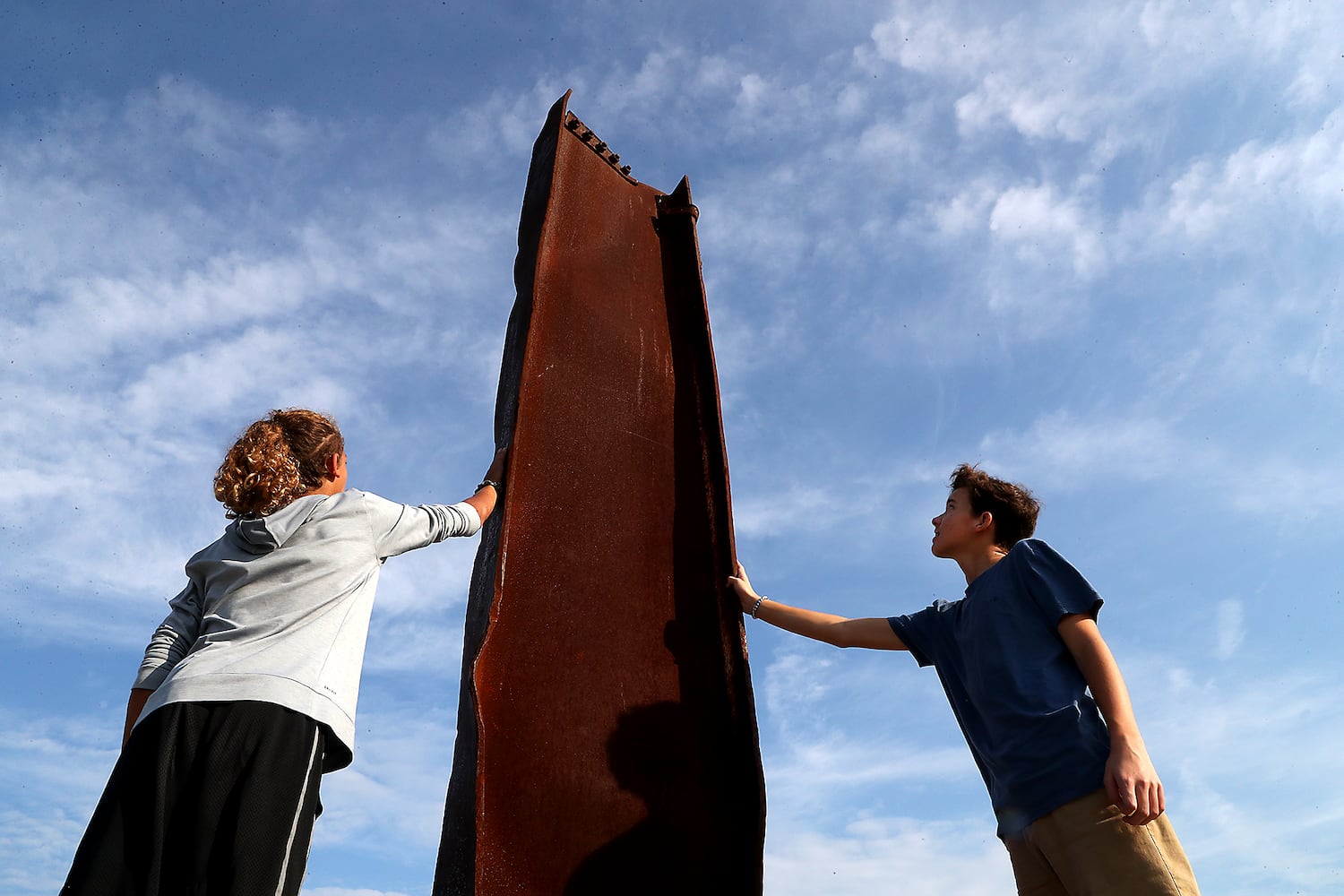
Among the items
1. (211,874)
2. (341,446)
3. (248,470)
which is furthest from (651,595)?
(211,874)

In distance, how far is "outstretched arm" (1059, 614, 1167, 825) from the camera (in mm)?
1756

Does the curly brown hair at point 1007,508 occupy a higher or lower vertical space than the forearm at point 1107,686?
higher

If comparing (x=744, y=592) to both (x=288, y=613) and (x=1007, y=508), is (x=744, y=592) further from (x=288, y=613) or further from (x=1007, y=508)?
(x=288, y=613)

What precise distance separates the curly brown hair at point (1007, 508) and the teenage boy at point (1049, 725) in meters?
0.10

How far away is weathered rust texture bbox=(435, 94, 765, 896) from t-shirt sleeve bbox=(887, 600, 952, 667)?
1.40 ft

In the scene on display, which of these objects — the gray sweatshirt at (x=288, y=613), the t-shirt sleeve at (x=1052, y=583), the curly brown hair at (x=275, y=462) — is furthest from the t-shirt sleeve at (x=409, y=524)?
the t-shirt sleeve at (x=1052, y=583)

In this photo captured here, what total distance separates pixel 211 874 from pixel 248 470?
78 centimetres

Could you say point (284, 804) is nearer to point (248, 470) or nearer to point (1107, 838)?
point (248, 470)

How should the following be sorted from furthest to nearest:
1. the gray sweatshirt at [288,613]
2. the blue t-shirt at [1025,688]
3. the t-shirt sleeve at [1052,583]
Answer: the t-shirt sleeve at [1052,583], the blue t-shirt at [1025,688], the gray sweatshirt at [288,613]

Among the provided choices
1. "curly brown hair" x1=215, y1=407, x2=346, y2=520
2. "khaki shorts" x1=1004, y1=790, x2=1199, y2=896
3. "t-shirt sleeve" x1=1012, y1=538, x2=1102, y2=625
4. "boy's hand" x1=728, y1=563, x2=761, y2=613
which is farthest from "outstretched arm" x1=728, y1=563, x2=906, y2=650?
"curly brown hair" x1=215, y1=407, x2=346, y2=520

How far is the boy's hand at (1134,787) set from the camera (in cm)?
175

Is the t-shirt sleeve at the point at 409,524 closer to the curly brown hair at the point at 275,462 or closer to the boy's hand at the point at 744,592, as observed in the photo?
the curly brown hair at the point at 275,462

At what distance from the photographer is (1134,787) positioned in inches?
69.2

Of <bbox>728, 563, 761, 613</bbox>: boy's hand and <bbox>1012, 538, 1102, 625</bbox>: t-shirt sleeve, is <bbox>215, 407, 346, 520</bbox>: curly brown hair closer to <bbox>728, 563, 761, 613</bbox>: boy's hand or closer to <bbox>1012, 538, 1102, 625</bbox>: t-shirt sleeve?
<bbox>728, 563, 761, 613</bbox>: boy's hand
